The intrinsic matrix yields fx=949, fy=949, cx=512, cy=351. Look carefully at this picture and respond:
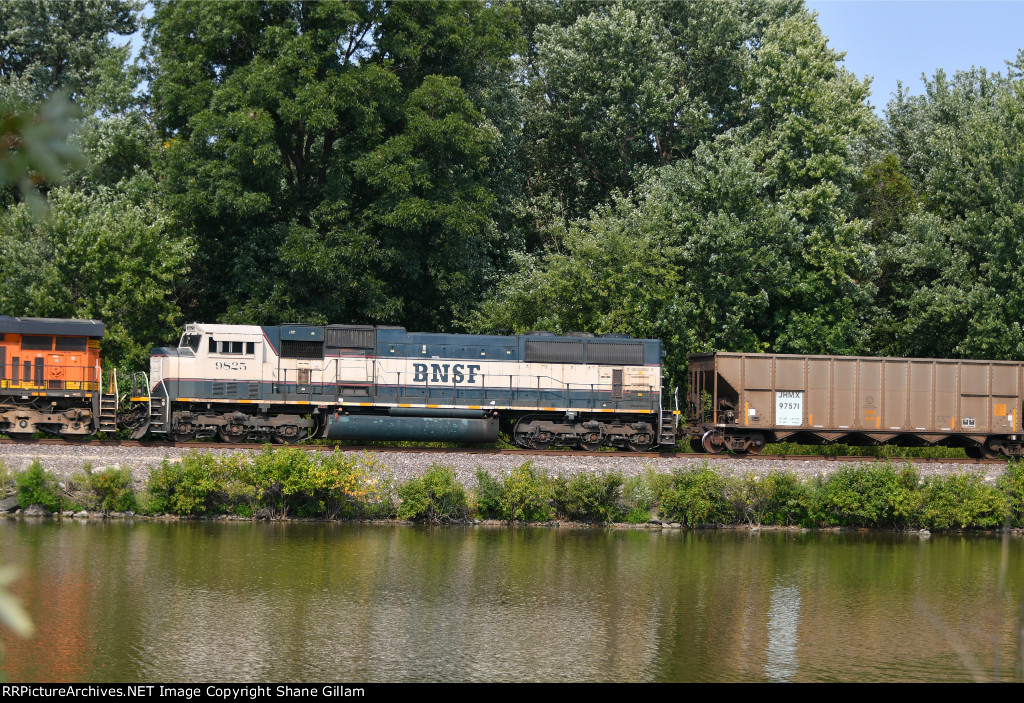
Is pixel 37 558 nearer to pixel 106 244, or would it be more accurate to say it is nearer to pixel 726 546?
pixel 726 546

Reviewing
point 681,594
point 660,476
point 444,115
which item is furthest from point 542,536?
point 444,115

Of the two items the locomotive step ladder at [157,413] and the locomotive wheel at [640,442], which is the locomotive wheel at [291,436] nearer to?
the locomotive step ladder at [157,413]

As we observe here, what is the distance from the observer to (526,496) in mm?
22844

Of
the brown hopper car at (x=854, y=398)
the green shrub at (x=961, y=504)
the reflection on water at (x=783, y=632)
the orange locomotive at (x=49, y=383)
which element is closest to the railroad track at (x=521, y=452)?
the orange locomotive at (x=49, y=383)

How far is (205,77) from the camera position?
1335 inches

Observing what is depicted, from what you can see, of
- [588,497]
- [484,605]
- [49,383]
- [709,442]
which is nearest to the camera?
[484,605]

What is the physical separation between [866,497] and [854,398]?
491 cm

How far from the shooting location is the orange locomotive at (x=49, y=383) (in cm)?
2600

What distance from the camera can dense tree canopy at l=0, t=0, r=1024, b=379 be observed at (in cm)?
3172

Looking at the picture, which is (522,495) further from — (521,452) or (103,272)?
(103,272)

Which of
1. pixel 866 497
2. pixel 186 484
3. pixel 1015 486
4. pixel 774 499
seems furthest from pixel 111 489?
pixel 1015 486

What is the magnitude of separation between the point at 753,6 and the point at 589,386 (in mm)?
24210

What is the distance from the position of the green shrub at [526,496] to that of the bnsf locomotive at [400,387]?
4110mm

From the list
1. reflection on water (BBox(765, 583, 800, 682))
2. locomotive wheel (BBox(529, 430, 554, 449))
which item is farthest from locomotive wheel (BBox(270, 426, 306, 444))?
reflection on water (BBox(765, 583, 800, 682))
